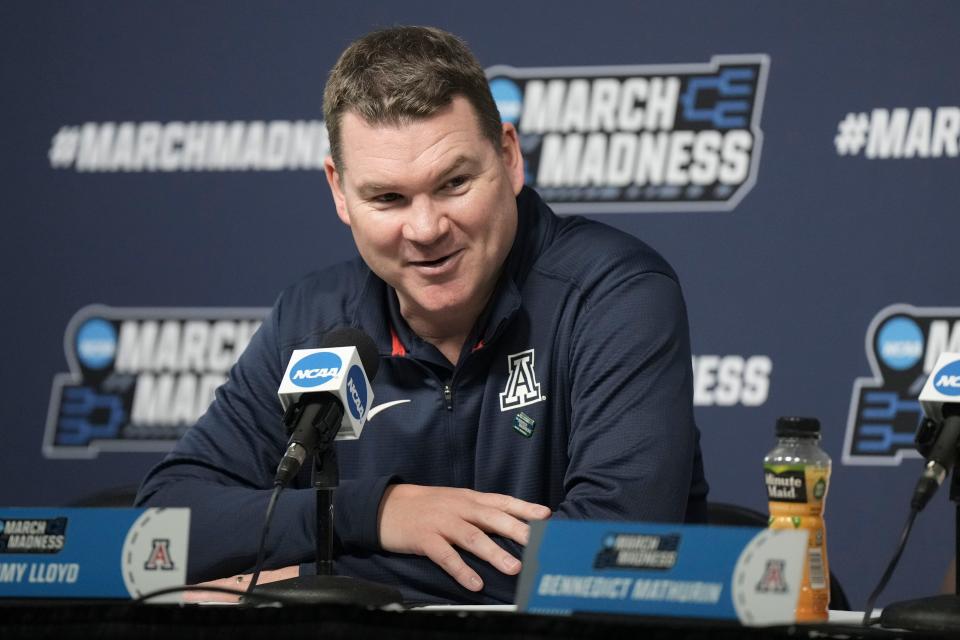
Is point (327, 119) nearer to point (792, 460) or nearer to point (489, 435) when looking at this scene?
point (489, 435)

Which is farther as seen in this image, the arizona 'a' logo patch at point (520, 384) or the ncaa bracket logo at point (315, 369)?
the arizona 'a' logo patch at point (520, 384)

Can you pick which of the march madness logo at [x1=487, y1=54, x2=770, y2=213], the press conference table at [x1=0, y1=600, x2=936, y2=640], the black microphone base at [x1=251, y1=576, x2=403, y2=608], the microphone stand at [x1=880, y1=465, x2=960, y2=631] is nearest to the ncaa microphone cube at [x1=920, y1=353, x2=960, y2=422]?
the microphone stand at [x1=880, y1=465, x2=960, y2=631]

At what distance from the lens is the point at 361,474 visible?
7.07 ft

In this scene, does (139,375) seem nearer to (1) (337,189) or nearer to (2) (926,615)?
(1) (337,189)

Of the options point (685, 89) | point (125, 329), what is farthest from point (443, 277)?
point (125, 329)

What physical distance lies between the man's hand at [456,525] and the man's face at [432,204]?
0.35 meters

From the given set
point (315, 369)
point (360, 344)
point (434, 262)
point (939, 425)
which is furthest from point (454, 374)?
point (939, 425)

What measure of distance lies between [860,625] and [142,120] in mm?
2802

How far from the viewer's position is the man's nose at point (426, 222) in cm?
198

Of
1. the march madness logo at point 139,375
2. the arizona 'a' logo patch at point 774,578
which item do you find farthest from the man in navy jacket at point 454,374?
the march madness logo at point 139,375

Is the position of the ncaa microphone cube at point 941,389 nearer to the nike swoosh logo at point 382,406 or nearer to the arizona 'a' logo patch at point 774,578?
the arizona 'a' logo patch at point 774,578

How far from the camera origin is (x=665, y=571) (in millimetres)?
1113

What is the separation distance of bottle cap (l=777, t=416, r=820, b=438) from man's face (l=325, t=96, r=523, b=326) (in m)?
0.62

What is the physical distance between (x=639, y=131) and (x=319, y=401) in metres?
2.01
